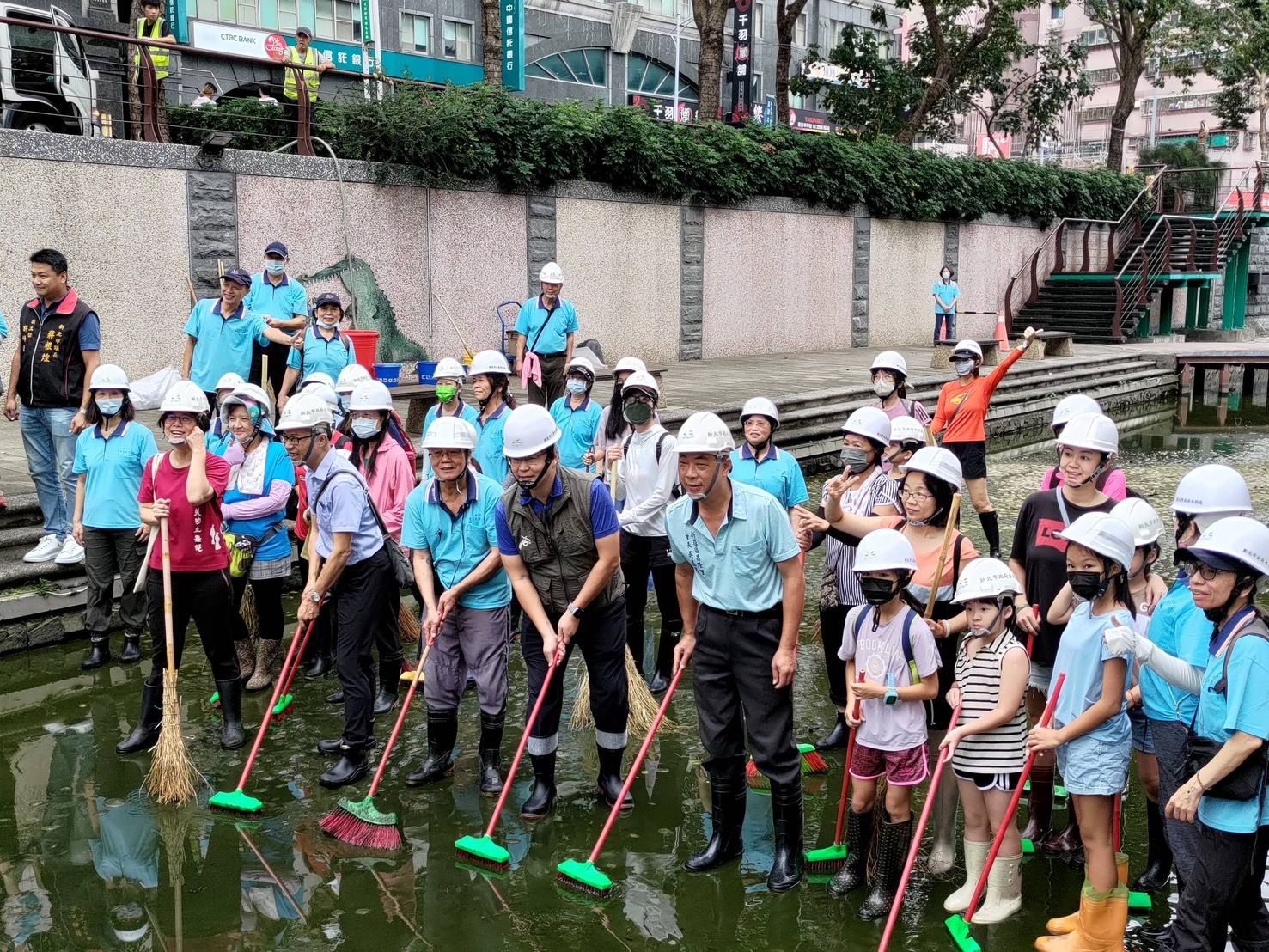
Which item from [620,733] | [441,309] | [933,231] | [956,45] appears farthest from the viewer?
[956,45]

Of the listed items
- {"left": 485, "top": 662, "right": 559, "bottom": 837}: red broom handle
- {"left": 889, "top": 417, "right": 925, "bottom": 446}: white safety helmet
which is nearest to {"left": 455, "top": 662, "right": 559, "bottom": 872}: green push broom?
{"left": 485, "top": 662, "right": 559, "bottom": 837}: red broom handle

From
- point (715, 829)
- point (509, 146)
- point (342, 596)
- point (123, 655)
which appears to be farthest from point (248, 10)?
point (715, 829)

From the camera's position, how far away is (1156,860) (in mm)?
5262

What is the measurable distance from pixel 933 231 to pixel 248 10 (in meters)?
15.7

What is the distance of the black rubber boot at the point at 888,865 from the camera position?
501 cm

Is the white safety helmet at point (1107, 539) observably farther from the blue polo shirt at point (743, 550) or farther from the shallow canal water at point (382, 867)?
the shallow canal water at point (382, 867)

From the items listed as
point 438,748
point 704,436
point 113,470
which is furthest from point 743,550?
point 113,470

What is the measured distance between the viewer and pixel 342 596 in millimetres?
6438

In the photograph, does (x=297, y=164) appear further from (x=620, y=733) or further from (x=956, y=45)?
(x=956, y=45)

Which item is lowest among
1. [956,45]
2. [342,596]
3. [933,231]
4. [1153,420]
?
[1153,420]

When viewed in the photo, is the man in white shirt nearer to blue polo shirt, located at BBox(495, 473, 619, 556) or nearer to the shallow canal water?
the shallow canal water

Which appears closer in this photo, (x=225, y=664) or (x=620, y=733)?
(x=620, y=733)

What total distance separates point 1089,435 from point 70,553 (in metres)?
6.84

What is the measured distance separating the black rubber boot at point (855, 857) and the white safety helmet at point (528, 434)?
202 centimetres
